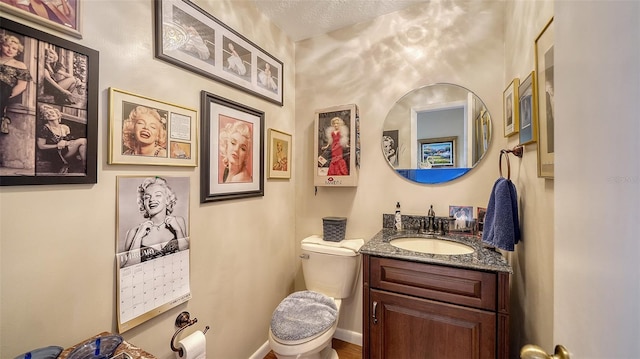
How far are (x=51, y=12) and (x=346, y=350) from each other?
248 cm

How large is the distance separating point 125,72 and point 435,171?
1.87 meters

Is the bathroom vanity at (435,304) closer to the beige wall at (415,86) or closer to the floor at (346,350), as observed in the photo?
the beige wall at (415,86)

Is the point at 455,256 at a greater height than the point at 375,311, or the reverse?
the point at 455,256

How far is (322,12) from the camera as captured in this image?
1877mm

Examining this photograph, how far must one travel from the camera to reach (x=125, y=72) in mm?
1055

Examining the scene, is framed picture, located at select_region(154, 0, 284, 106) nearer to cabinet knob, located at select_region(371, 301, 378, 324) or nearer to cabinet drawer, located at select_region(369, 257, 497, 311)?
cabinet drawer, located at select_region(369, 257, 497, 311)

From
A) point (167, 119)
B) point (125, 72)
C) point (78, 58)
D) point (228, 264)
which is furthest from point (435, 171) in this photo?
point (78, 58)

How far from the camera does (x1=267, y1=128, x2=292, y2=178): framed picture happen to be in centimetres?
195

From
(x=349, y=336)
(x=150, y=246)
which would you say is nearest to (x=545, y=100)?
(x=150, y=246)

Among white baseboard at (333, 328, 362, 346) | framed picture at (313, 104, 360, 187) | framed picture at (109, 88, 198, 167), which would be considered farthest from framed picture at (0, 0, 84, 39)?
white baseboard at (333, 328, 362, 346)

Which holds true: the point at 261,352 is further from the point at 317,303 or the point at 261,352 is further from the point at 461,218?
the point at 461,218

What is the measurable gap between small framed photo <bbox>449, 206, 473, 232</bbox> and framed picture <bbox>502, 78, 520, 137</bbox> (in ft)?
1.79

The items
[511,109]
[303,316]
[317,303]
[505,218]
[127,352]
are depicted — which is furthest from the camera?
[317,303]

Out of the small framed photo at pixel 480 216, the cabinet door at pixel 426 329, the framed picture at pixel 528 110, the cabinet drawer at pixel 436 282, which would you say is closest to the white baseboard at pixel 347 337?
the cabinet door at pixel 426 329
